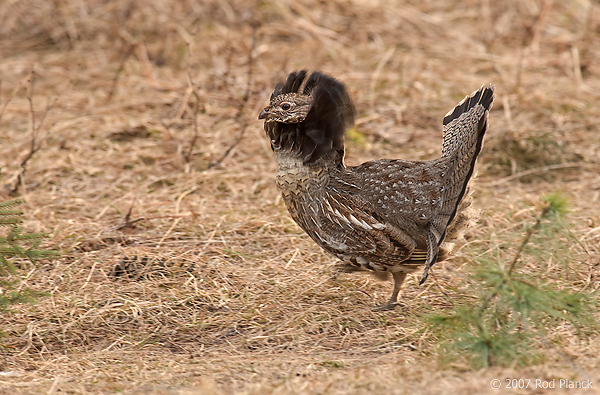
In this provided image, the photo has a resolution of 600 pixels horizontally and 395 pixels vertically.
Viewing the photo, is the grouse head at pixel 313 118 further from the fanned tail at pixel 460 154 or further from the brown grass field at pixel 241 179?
the brown grass field at pixel 241 179

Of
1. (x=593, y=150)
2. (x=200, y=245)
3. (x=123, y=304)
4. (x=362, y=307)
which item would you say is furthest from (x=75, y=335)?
(x=593, y=150)

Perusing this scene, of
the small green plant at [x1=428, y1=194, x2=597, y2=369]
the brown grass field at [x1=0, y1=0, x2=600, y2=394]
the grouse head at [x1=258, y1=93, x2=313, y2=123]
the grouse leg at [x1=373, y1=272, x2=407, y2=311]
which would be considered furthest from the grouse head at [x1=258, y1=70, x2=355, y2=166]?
the small green plant at [x1=428, y1=194, x2=597, y2=369]

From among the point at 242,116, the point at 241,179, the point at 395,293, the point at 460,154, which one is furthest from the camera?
the point at 242,116

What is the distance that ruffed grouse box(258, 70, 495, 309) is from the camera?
485cm

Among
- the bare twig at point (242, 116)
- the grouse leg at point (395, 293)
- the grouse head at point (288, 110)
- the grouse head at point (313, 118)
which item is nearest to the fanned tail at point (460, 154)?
the grouse leg at point (395, 293)

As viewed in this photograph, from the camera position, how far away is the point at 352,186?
16.5ft

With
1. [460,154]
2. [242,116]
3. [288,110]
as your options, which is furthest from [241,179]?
[460,154]

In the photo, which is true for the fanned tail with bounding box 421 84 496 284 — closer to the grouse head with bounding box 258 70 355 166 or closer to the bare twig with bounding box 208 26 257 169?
the grouse head with bounding box 258 70 355 166

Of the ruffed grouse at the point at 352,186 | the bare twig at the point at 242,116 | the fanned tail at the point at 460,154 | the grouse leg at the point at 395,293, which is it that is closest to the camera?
the fanned tail at the point at 460,154

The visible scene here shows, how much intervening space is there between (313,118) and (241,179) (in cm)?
252

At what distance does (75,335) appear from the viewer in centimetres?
476

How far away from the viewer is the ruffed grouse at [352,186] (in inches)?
191

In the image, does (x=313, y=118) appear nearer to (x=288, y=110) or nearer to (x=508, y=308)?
(x=288, y=110)

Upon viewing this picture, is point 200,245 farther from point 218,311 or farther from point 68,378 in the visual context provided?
point 68,378
